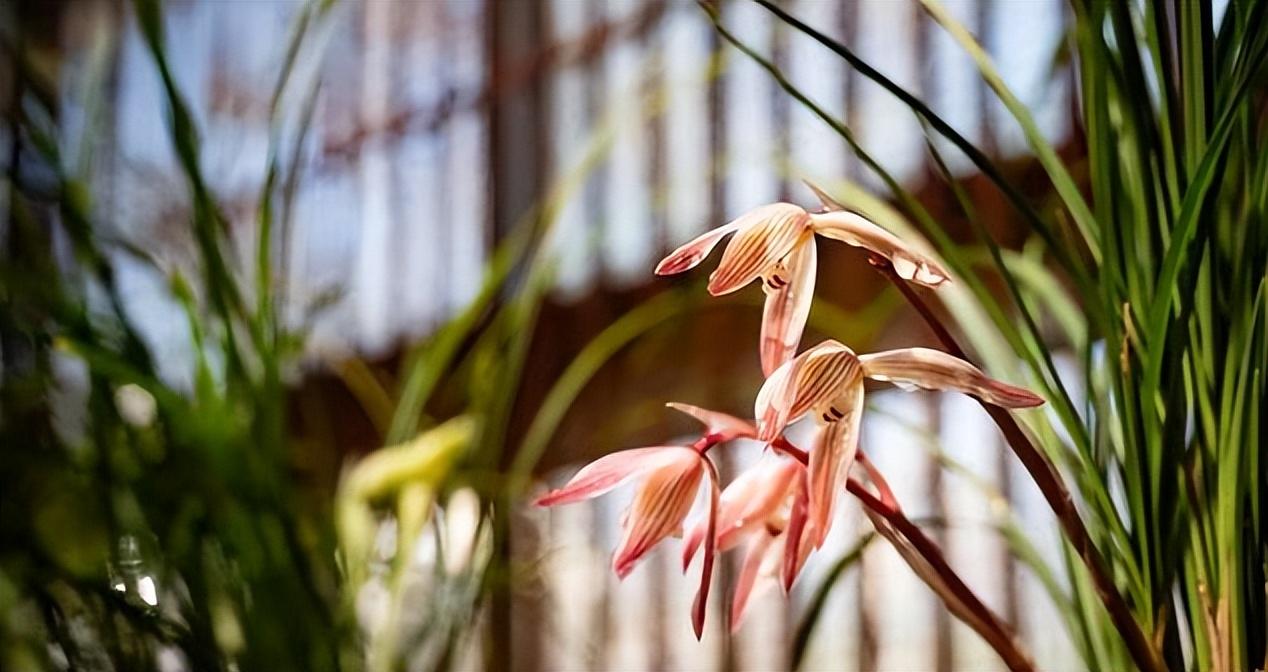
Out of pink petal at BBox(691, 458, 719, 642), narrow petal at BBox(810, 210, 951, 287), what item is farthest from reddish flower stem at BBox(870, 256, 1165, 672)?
pink petal at BBox(691, 458, 719, 642)

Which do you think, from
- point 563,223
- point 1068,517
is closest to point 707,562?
point 1068,517

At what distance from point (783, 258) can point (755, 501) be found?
119 mm

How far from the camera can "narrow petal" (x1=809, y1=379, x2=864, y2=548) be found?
0.49m

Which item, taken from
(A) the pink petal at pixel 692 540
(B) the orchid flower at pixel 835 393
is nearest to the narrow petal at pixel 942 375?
(B) the orchid flower at pixel 835 393

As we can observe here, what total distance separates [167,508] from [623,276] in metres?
0.45

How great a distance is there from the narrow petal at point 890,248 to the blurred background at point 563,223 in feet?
0.51

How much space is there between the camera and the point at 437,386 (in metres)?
1.16

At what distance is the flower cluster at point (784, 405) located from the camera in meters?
0.48

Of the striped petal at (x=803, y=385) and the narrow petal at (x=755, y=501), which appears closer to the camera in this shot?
the striped petal at (x=803, y=385)

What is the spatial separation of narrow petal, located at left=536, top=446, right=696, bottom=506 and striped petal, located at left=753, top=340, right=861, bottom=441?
0.07 m

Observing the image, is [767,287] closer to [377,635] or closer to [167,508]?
[167,508]

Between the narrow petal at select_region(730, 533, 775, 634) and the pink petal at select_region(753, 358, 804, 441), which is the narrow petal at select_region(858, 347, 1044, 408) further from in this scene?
the narrow petal at select_region(730, 533, 775, 634)

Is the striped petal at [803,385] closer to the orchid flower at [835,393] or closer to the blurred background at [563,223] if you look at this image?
the orchid flower at [835,393]

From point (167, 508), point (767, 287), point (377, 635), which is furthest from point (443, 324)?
point (767, 287)
